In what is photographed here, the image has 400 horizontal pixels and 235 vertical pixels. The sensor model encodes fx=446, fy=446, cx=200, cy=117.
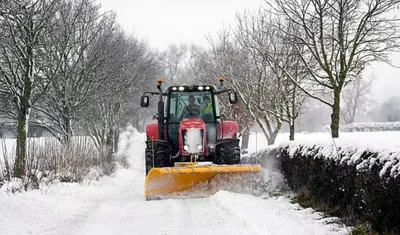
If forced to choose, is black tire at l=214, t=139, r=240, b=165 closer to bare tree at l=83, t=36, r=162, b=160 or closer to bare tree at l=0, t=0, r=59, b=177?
bare tree at l=0, t=0, r=59, b=177

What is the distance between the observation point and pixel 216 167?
29.0ft

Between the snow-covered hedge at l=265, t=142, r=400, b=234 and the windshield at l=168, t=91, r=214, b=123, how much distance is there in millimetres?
3069

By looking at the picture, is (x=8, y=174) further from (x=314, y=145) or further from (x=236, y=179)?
(x=314, y=145)

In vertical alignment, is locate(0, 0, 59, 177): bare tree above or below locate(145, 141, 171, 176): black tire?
above

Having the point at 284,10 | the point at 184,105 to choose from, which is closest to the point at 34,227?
the point at 184,105

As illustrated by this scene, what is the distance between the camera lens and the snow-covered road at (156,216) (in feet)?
19.3

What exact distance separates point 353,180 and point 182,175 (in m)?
3.98

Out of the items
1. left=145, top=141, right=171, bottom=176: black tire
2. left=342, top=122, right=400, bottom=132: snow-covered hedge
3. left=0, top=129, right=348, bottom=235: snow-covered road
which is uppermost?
left=342, top=122, right=400, bottom=132: snow-covered hedge

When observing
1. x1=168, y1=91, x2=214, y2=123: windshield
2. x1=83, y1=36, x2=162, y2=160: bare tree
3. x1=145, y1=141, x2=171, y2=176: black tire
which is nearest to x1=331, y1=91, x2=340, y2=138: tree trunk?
x1=168, y1=91, x2=214, y2=123: windshield

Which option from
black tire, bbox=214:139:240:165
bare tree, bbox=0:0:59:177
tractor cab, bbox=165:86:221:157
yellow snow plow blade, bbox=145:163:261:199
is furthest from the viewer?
tractor cab, bbox=165:86:221:157

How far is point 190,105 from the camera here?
36.8 feet

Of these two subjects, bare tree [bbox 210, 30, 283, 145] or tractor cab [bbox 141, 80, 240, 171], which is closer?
tractor cab [bbox 141, 80, 240, 171]

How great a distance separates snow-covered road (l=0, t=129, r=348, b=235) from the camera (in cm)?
589

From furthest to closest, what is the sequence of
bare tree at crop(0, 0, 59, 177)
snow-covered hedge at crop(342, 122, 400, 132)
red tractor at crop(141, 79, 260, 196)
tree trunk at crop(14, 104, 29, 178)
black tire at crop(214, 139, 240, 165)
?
snow-covered hedge at crop(342, 122, 400, 132) < black tire at crop(214, 139, 240, 165) < bare tree at crop(0, 0, 59, 177) < tree trunk at crop(14, 104, 29, 178) < red tractor at crop(141, 79, 260, 196)
